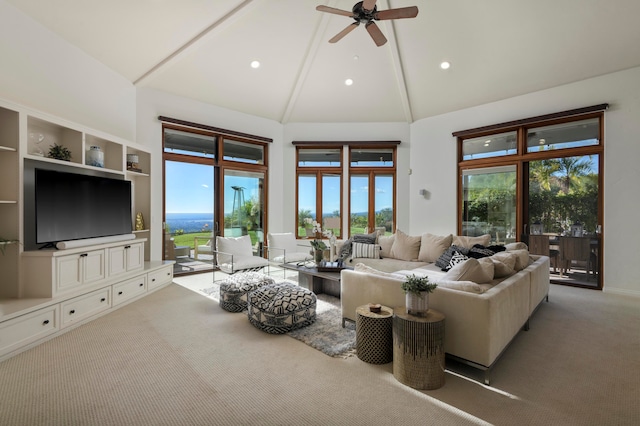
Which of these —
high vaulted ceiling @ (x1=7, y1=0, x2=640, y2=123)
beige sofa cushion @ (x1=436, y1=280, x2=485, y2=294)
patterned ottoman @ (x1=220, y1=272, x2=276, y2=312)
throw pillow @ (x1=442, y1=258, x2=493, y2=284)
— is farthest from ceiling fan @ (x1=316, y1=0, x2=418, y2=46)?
patterned ottoman @ (x1=220, y1=272, x2=276, y2=312)

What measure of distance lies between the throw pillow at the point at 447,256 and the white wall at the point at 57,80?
5.60 meters

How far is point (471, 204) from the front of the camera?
6.82m

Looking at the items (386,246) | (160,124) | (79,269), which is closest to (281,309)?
(79,269)

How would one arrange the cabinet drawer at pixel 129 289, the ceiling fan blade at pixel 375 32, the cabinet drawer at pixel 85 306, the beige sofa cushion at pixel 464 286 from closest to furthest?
the beige sofa cushion at pixel 464 286 < the cabinet drawer at pixel 85 306 < the ceiling fan blade at pixel 375 32 < the cabinet drawer at pixel 129 289

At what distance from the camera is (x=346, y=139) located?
7.75 metres

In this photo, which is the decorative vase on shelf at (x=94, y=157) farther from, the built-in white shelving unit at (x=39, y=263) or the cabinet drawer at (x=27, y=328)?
the cabinet drawer at (x=27, y=328)

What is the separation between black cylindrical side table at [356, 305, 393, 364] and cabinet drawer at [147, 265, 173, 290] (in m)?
3.64

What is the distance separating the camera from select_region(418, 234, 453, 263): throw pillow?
5254 mm

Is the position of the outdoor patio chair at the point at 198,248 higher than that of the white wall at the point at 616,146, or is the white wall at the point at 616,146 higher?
the white wall at the point at 616,146

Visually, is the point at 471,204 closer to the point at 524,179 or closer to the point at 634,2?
the point at 524,179

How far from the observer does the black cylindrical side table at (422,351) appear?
228 centimetres

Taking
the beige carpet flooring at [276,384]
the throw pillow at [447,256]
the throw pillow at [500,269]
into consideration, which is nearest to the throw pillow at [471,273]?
the throw pillow at [500,269]

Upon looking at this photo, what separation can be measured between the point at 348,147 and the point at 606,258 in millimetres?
5331

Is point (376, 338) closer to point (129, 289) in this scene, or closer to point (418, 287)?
point (418, 287)
